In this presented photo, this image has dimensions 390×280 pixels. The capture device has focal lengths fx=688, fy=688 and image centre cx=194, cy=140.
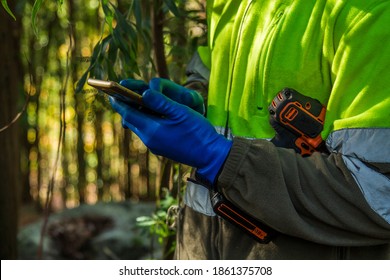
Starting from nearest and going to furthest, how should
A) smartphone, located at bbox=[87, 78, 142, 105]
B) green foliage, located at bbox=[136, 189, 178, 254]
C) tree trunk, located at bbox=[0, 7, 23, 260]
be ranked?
smartphone, located at bbox=[87, 78, 142, 105]
green foliage, located at bbox=[136, 189, 178, 254]
tree trunk, located at bbox=[0, 7, 23, 260]

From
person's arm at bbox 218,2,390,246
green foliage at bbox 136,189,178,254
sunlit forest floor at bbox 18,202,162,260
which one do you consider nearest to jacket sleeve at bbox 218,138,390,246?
person's arm at bbox 218,2,390,246

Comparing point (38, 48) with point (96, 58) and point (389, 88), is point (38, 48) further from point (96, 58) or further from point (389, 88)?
point (389, 88)

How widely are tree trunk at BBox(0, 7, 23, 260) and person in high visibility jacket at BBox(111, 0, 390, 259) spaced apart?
1.76 meters

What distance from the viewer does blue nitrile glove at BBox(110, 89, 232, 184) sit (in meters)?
1.29

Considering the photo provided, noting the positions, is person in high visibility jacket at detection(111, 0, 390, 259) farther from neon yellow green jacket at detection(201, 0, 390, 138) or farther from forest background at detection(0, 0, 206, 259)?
forest background at detection(0, 0, 206, 259)

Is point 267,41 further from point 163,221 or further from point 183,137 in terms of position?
point 163,221

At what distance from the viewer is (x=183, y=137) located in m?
1.30

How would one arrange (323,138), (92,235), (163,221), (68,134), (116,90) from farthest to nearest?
1. (68,134)
2. (92,235)
3. (163,221)
4. (323,138)
5. (116,90)

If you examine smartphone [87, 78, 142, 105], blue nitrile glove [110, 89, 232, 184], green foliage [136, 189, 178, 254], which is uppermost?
smartphone [87, 78, 142, 105]

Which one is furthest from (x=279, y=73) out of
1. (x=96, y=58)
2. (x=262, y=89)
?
(x=96, y=58)

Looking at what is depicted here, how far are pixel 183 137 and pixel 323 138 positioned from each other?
283 mm

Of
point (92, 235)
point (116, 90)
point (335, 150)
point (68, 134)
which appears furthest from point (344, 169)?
point (68, 134)

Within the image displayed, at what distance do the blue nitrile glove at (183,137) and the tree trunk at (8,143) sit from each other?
69.2 inches

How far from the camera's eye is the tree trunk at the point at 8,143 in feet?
9.78
